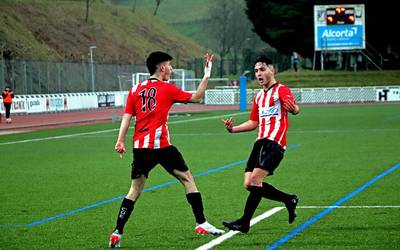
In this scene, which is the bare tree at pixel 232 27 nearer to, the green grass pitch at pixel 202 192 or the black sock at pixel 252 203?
the green grass pitch at pixel 202 192

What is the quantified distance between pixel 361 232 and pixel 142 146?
2.70 metres

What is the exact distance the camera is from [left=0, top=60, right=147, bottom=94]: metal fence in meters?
57.9

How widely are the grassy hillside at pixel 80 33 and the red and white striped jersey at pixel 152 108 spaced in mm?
57737

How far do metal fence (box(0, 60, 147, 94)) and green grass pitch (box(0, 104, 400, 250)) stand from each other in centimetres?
2864

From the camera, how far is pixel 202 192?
15.7 m

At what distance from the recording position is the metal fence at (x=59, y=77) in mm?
57906

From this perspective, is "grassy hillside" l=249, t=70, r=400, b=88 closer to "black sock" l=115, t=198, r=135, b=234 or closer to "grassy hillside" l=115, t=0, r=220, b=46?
"black sock" l=115, t=198, r=135, b=234

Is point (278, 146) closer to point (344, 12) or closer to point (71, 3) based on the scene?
point (344, 12)

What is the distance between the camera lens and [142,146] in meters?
10.7

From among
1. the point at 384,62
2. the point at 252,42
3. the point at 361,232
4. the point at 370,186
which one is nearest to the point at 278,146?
the point at 361,232

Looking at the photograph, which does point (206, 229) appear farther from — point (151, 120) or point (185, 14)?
point (185, 14)

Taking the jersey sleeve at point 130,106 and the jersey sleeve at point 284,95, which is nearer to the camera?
the jersey sleeve at point 130,106

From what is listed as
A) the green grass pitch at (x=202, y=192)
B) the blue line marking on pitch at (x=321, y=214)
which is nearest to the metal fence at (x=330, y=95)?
the green grass pitch at (x=202, y=192)

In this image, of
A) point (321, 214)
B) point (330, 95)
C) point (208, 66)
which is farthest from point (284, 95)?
point (330, 95)
